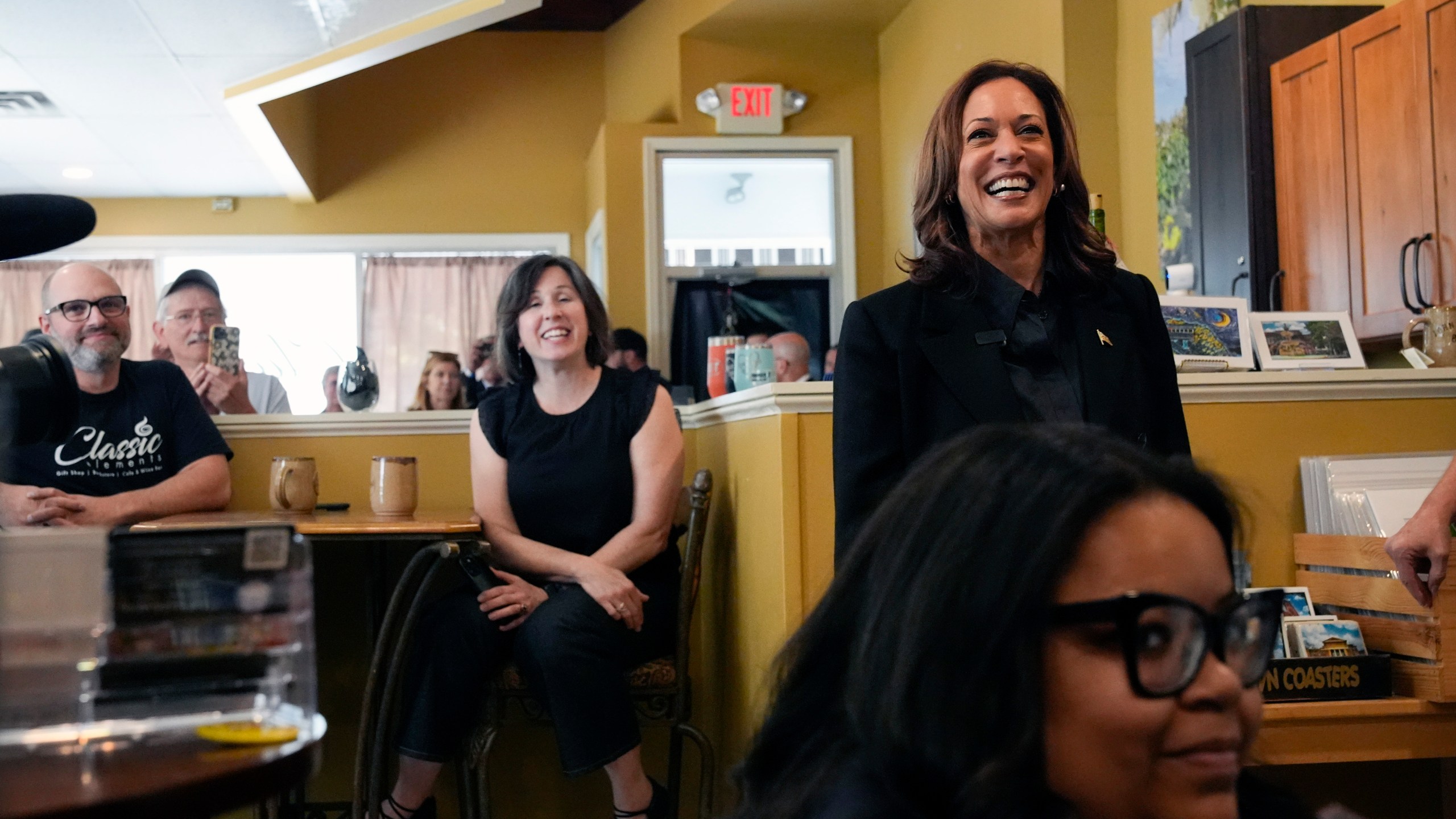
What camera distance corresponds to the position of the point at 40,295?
25.2 ft

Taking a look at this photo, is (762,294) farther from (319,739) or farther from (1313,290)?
(319,739)

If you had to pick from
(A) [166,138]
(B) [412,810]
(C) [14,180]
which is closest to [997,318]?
(B) [412,810]

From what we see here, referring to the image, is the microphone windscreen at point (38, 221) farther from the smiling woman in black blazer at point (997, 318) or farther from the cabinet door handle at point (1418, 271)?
the cabinet door handle at point (1418, 271)

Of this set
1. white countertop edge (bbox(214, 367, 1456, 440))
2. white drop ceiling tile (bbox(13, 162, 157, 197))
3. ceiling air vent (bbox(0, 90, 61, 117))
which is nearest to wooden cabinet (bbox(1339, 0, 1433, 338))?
white countertop edge (bbox(214, 367, 1456, 440))

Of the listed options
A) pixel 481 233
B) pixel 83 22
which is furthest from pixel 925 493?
pixel 481 233

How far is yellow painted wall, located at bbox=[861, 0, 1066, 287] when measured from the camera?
15.6 feet

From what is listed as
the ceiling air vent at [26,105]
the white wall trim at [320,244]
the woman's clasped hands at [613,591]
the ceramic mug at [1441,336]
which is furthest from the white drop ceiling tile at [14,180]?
the ceramic mug at [1441,336]

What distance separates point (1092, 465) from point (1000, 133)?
3.36 feet

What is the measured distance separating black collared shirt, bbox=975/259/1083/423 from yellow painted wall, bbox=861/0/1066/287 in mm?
2906

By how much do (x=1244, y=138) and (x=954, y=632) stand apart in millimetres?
3423

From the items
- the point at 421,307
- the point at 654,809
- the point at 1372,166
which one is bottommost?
the point at 654,809

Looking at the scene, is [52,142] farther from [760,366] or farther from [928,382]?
[928,382]

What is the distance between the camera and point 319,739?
0.75m

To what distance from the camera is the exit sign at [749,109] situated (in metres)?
6.19
